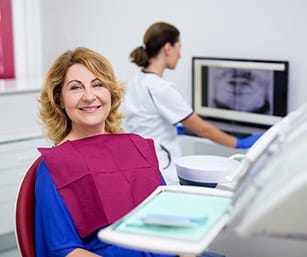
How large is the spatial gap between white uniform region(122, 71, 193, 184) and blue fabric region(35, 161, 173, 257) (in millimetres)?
1029

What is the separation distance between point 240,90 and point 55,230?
194cm

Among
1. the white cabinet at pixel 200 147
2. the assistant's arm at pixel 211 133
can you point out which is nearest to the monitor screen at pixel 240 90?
the white cabinet at pixel 200 147

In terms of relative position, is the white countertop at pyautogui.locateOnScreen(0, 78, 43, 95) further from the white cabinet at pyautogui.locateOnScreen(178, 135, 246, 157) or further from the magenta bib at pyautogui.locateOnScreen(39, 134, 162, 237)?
the magenta bib at pyautogui.locateOnScreen(39, 134, 162, 237)

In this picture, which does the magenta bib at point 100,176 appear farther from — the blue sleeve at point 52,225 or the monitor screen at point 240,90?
the monitor screen at point 240,90

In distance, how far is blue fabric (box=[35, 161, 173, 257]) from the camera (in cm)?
121

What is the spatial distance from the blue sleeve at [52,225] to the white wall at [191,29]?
1.79 meters

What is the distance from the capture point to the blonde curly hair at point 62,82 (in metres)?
1.41

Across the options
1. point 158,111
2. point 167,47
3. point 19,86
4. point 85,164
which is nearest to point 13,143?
point 19,86

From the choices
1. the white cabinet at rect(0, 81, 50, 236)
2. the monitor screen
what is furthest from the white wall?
the white cabinet at rect(0, 81, 50, 236)

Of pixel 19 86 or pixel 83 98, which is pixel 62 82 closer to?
pixel 83 98

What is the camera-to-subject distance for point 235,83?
2.97m

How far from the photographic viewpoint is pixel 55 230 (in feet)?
3.98

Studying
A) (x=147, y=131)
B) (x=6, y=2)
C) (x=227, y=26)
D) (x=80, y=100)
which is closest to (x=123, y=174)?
(x=80, y=100)

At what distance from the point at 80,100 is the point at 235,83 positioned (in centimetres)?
174
